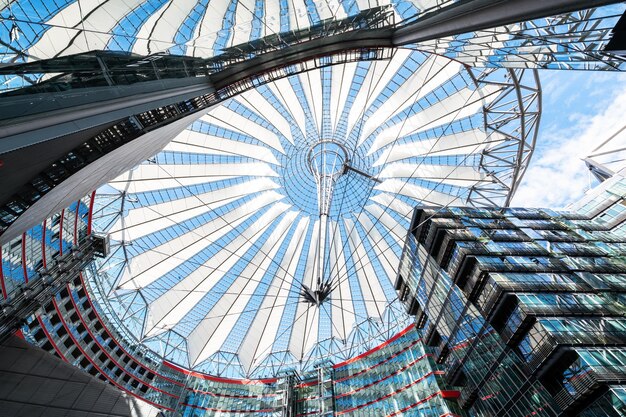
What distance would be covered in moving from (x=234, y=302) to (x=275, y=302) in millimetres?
4780

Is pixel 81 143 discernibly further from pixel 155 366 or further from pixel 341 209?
pixel 155 366

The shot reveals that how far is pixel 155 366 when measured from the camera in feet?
129

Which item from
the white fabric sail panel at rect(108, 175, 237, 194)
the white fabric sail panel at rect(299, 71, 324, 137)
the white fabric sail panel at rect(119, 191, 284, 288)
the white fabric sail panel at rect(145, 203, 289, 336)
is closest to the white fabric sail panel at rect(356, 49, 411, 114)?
the white fabric sail panel at rect(299, 71, 324, 137)

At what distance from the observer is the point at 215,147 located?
29812 millimetres

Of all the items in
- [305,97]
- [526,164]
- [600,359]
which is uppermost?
[305,97]

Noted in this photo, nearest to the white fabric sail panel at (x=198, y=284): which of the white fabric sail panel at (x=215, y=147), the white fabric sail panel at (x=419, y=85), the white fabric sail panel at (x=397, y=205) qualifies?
the white fabric sail panel at (x=215, y=147)

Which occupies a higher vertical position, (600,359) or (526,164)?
(526,164)

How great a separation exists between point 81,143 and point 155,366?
125 ft

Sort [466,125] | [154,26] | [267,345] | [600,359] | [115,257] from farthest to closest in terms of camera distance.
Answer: [267,345] → [115,257] → [466,125] → [600,359] → [154,26]

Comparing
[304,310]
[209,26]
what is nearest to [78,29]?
[209,26]

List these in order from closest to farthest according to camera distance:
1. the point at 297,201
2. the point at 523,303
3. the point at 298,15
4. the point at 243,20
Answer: the point at 243,20, the point at 298,15, the point at 523,303, the point at 297,201

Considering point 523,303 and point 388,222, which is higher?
point 388,222

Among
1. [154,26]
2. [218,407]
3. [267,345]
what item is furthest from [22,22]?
[218,407]

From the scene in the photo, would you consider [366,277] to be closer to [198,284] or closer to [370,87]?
[198,284]
